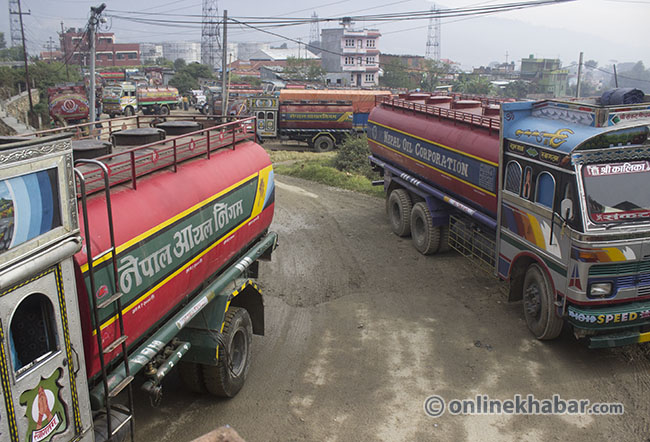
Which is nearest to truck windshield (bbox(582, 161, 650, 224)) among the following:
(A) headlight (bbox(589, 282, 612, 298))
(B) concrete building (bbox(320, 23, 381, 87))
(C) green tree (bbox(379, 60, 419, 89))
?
(A) headlight (bbox(589, 282, 612, 298))

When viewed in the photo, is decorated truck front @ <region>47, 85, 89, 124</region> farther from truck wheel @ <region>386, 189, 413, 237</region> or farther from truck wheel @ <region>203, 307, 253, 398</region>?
truck wheel @ <region>203, 307, 253, 398</region>

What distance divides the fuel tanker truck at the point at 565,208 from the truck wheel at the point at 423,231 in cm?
145

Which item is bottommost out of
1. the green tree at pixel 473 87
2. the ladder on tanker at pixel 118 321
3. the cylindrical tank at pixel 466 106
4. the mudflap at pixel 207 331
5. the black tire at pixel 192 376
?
the black tire at pixel 192 376

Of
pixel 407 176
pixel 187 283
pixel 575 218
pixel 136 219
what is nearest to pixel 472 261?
pixel 407 176

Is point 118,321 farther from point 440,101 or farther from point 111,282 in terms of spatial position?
point 440,101

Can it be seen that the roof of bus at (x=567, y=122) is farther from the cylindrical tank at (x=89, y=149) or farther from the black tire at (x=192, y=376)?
the cylindrical tank at (x=89, y=149)

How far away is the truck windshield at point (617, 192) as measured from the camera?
773cm

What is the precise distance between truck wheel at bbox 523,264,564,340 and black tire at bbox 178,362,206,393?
523 cm

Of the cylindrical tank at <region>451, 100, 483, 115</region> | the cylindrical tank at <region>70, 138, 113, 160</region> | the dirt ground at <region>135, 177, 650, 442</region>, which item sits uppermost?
the cylindrical tank at <region>451, 100, 483, 115</region>

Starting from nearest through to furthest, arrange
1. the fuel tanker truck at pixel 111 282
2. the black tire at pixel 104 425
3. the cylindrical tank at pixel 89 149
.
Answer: the fuel tanker truck at pixel 111 282, the black tire at pixel 104 425, the cylindrical tank at pixel 89 149

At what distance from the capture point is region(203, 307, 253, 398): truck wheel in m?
7.20

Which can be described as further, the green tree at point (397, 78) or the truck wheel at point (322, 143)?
the green tree at point (397, 78)

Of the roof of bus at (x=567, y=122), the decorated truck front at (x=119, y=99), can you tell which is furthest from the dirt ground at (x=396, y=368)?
the decorated truck front at (x=119, y=99)

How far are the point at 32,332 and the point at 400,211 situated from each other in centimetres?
1122
